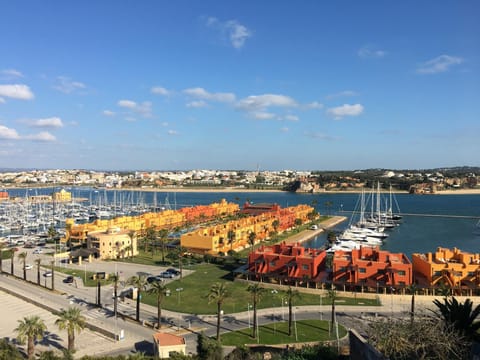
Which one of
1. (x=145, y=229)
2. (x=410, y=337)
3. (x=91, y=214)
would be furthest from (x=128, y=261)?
(x=91, y=214)

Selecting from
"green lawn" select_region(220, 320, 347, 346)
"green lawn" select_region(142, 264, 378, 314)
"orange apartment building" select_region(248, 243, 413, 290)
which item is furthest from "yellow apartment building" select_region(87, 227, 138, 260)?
"green lawn" select_region(220, 320, 347, 346)

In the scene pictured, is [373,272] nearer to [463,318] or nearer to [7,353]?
[463,318]

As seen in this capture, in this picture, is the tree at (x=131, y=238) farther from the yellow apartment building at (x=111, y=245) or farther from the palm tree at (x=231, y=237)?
the palm tree at (x=231, y=237)

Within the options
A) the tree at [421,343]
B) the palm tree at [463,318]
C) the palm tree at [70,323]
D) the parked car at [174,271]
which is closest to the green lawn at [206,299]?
the parked car at [174,271]

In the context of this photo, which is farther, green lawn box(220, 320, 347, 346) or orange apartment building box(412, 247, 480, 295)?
orange apartment building box(412, 247, 480, 295)

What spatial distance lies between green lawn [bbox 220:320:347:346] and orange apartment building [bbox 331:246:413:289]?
9168mm

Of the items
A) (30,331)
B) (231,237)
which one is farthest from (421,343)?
(231,237)

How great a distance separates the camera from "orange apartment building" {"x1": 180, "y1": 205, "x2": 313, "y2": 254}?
186ft

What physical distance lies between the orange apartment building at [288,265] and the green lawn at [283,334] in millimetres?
9566

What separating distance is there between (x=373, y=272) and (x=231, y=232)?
26.1 m

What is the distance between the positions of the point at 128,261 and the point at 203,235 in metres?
11.3

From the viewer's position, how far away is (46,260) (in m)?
53.3

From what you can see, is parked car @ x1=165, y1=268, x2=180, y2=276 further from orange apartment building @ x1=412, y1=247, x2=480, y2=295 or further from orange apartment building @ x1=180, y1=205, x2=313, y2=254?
orange apartment building @ x1=412, y1=247, x2=480, y2=295

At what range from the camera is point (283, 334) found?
→ 28438 millimetres
